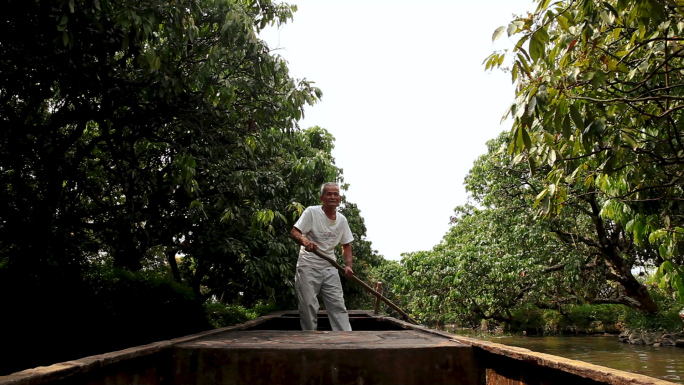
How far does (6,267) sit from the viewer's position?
4.65 meters

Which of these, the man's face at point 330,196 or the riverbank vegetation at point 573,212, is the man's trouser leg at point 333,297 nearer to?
the man's face at point 330,196

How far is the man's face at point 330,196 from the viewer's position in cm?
482

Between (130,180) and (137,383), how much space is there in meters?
5.16

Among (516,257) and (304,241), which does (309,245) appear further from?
(516,257)

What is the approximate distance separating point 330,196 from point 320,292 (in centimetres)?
93

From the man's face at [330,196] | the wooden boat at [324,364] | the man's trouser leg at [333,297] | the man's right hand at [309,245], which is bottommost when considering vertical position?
the wooden boat at [324,364]

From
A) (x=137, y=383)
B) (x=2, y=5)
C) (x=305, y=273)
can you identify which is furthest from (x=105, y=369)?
(x=2, y=5)

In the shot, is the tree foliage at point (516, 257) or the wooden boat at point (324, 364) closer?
the wooden boat at point (324, 364)

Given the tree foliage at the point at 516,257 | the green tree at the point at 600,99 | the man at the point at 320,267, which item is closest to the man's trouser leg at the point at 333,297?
the man at the point at 320,267

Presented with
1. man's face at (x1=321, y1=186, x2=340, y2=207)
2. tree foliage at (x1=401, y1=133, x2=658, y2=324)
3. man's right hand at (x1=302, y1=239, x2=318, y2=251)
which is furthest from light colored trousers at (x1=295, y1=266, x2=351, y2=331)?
tree foliage at (x1=401, y1=133, x2=658, y2=324)

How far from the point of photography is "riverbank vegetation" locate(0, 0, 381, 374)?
4328 mm

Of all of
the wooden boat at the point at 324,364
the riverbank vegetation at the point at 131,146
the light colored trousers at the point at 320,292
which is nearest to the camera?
the wooden boat at the point at 324,364

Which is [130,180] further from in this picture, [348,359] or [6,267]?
[348,359]

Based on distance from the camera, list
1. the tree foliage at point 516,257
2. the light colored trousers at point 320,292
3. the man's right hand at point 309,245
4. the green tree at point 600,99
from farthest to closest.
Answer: the tree foliage at point 516,257 < the light colored trousers at point 320,292 < the man's right hand at point 309,245 < the green tree at point 600,99
